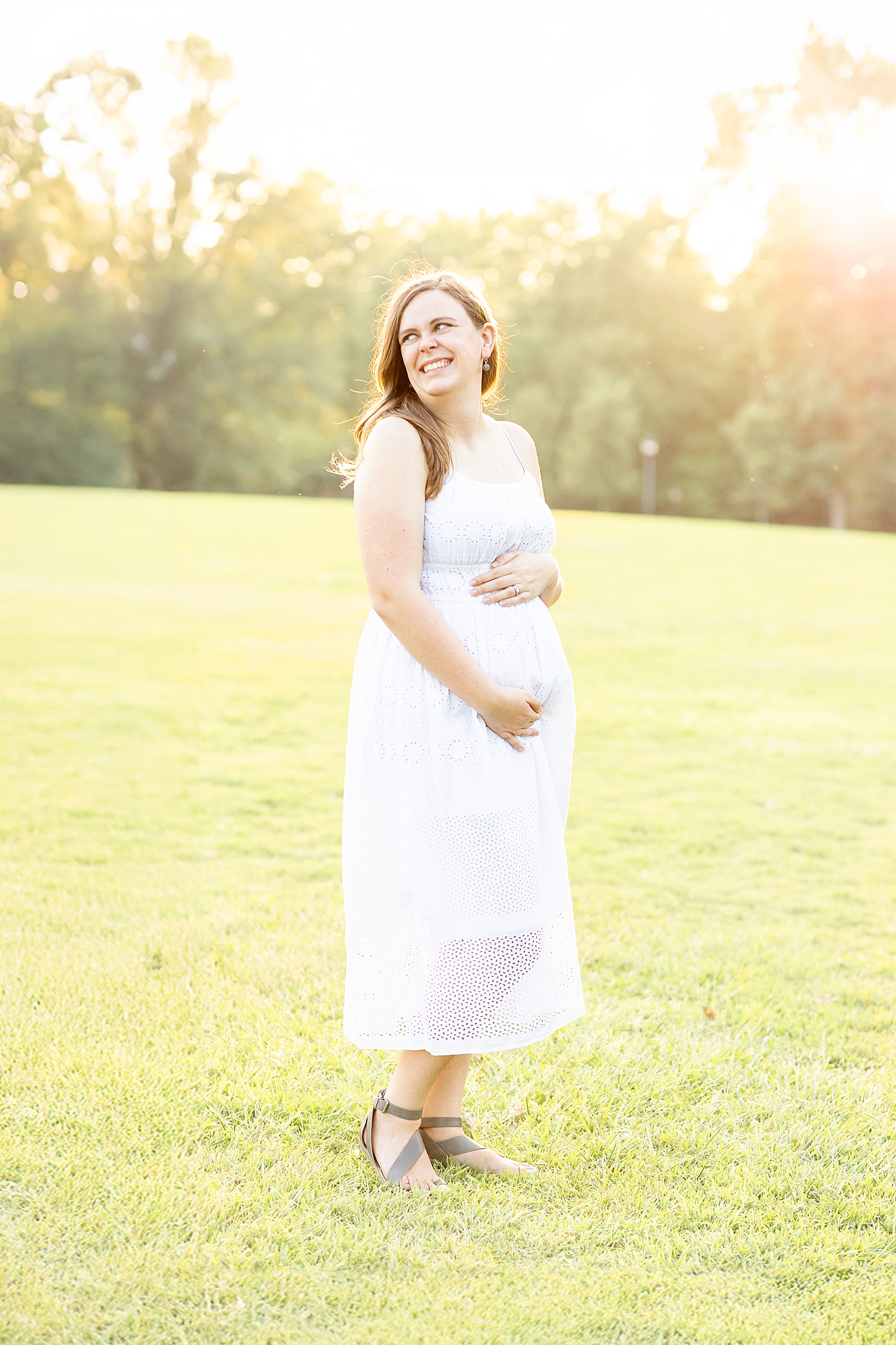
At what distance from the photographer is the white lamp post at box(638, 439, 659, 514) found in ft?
163

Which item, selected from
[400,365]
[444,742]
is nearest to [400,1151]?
[444,742]

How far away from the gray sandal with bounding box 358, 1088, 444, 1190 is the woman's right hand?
3.09 ft

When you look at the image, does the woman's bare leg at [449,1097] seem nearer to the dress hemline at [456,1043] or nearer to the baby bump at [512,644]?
the dress hemline at [456,1043]

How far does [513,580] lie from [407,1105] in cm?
130

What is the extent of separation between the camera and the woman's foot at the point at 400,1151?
2912 millimetres

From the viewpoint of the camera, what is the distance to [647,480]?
49781 millimetres

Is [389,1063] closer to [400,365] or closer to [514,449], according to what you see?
[514,449]

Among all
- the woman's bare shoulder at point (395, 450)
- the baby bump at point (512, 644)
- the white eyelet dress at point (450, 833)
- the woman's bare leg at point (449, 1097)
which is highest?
the woman's bare shoulder at point (395, 450)

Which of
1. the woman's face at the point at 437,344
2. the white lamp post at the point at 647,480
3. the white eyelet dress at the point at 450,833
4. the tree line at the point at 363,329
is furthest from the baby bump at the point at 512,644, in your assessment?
the white lamp post at the point at 647,480

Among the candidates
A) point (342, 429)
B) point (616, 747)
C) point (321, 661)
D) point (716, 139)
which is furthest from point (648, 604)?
point (342, 429)

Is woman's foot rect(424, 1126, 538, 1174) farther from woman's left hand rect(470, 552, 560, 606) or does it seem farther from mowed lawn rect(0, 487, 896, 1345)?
woman's left hand rect(470, 552, 560, 606)

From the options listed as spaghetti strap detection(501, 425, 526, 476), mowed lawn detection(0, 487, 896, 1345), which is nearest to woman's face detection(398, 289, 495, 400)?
spaghetti strap detection(501, 425, 526, 476)

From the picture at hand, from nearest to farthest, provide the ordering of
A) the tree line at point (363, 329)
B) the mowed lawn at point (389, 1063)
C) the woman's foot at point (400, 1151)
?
the mowed lawn at point (389, 1063), the woman's foot at point (400, 1151), the tree line at point (363, 329)

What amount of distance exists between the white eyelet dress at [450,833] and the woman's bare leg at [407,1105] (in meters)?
0.12
